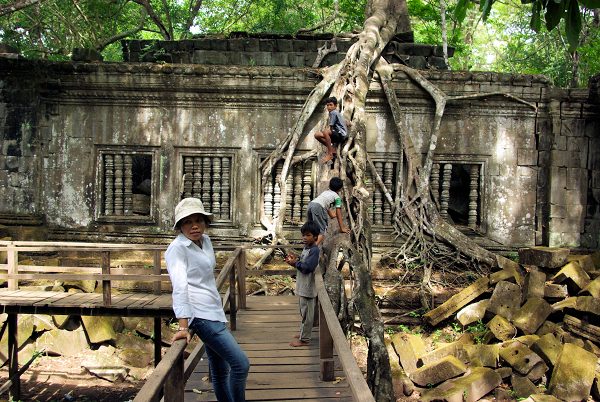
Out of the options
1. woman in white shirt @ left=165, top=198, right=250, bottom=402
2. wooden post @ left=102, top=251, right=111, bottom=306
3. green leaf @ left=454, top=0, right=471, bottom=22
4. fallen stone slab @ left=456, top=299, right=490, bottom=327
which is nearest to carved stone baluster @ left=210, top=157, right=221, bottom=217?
wooden post @ left=102, top=251, right=111, bottom=306

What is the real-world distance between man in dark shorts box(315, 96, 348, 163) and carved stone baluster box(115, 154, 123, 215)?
3.42 meters

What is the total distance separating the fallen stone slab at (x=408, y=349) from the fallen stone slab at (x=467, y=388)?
511mm

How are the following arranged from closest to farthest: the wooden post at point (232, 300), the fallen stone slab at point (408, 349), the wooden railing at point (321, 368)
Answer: the wooden railing at point (321, 368), the wooden post at point (232, 300), the fallen stone slab at point (408, 349)

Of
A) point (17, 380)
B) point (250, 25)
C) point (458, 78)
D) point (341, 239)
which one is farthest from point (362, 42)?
point (250, 25)

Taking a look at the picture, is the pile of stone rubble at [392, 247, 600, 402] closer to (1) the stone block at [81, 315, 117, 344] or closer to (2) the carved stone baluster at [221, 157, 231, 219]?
(2) the carved stone baluster at [221, 157, 231, 219]

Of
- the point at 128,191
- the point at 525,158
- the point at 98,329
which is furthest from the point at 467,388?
the point at 128,191

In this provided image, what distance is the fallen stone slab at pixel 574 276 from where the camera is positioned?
268 inches

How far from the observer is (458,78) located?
855 cm

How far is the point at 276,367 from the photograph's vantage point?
174 inches

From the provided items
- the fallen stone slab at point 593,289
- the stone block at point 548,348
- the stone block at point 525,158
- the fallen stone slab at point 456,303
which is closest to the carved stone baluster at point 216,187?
the fallen stone slab at point 456,303

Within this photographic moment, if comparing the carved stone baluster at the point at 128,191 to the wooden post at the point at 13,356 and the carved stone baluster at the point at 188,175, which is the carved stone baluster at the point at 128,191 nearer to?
the carved stone baluster at the point at 188,175

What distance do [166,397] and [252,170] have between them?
5.89 meters

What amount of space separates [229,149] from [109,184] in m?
1.90

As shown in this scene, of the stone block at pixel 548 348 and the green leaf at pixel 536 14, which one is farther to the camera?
the stone block at pixel 548 348
